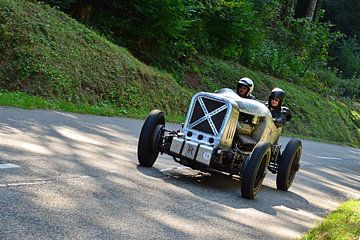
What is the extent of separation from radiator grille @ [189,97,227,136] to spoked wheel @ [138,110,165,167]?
533 mm

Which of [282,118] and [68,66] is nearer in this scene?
[282,118]

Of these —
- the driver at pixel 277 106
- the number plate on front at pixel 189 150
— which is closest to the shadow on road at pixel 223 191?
the number plate on front at pixel 189 150

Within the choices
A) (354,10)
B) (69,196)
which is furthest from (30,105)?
(354,10)

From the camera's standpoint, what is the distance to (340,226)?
7121 millimetres

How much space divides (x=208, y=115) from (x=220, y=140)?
439mm

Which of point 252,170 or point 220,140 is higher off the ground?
point 220,140

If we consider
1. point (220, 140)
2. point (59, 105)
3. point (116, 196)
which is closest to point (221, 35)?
point (59, 105)

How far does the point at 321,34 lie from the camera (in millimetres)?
40594

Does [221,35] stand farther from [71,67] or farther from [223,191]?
[223,191]

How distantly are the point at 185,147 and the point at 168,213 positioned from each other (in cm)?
207

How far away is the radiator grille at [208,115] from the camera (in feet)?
28.0

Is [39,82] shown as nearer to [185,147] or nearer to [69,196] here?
[185,147]

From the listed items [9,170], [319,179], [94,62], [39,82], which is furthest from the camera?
[94,62]

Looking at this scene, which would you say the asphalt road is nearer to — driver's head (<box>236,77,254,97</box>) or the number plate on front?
the number plate on front
